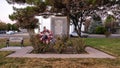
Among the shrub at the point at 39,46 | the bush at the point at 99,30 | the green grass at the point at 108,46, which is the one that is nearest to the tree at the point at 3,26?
the bush at the point at 99,30

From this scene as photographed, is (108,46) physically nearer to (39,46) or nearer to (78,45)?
(78,45)

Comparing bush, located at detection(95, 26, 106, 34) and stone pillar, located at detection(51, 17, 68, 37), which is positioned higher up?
stone pillar, located at detection(51, 17, 68, 37)

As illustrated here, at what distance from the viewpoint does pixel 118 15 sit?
36.2 meters

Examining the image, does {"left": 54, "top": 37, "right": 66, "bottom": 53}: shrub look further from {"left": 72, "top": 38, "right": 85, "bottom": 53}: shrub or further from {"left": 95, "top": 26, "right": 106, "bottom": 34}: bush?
{"left": 95, "top": 26, "right": 106, "bottom": 34}: bush

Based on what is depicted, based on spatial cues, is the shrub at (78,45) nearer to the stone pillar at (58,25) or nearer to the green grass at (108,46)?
the green grass at (108,46)

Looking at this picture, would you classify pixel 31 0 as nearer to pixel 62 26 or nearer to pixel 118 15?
pixel 62 26

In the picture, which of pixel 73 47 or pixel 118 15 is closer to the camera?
pixel 73 47

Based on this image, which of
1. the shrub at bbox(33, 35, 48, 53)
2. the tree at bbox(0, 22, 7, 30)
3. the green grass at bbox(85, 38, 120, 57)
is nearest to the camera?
the shrub at bbox(33, 35, 48, 53)

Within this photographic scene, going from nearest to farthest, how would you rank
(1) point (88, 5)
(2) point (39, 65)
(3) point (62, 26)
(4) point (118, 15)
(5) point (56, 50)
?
(2) point (39, 65) → (5) point (56, 50) → (3) point (62, 26) → (1) point (88, 5) → (4) point (118, 15)

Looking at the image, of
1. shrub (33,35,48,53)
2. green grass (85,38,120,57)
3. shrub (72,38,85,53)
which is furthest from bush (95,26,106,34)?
shrub (33,35,48,53)

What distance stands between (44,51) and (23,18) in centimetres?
1018

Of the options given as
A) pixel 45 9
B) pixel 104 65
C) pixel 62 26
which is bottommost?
pixel 104 65

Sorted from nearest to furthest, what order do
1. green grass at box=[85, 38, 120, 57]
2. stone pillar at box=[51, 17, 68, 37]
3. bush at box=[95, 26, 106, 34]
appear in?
green grass at box=[85, 38, 120, 57]
stone pillar at box=[51, 17, 68, 37]
bush at box=[95, 26, 106, 34]

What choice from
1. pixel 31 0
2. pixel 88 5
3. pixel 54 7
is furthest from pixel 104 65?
pixel 88 5
